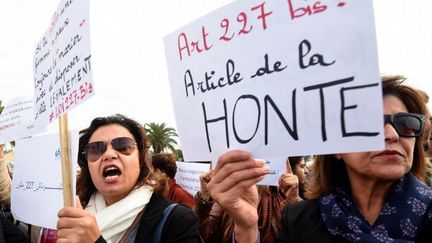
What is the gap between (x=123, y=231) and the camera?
7.79 ft

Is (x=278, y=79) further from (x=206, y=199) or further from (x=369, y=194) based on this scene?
(x=206, y=199)

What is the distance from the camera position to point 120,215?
2.34 m

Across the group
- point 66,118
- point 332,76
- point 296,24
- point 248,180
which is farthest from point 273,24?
point 66,118

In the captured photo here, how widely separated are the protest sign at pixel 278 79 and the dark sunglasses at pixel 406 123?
55 centimetres

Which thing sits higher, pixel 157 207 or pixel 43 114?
pixel 43 114

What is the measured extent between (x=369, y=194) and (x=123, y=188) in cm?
154

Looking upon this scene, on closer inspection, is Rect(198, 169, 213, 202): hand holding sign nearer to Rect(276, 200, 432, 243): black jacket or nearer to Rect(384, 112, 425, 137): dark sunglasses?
Rect(276, 200, 432, 243): black jacket

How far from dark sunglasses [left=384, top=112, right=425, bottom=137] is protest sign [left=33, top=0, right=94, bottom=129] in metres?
1.31

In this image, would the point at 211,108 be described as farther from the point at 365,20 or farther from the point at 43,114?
the point at 43,114

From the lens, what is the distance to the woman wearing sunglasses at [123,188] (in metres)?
2.26

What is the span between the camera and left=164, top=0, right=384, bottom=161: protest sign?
1.13 metres

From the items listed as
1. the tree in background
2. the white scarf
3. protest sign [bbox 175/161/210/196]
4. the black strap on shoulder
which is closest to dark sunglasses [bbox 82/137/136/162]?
the white scarf

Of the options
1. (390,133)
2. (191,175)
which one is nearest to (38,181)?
(390,133)

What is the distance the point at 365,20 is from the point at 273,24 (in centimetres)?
35
